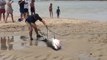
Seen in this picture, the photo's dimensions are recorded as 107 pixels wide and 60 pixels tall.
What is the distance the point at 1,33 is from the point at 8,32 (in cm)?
61

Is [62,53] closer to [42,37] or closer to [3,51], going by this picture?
[3,51]

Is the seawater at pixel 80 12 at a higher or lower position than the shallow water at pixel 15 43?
lower

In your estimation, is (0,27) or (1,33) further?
(0,27)

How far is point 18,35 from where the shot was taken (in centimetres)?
1475

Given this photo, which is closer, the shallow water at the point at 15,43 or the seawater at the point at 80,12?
the shallow water at the point at 15,43

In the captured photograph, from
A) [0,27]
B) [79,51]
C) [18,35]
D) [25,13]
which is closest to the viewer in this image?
[79,51]

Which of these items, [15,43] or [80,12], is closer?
[15,43]

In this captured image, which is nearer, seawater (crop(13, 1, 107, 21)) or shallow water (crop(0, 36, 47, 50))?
shallow water (crop(0, 36, 47, 50))

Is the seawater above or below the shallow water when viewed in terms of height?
below

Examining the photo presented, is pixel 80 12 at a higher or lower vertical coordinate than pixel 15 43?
lower

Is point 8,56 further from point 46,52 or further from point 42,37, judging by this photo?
point 42,37

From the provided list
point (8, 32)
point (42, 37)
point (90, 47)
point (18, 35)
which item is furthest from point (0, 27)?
point (90, 47)

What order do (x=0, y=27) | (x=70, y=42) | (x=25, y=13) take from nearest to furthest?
(x=70, y=42) < (x=0, y=27) < (x=25, y=13)

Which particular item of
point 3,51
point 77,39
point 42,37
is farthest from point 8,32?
point 3,51
